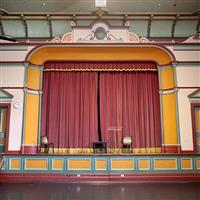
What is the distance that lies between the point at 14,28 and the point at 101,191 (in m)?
6.35

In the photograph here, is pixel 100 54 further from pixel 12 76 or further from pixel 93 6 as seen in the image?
pixel 12 76

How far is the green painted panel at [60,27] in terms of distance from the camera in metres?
9.43

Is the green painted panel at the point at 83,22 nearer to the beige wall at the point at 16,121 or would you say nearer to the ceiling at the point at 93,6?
the ceiling at the point at 93,6

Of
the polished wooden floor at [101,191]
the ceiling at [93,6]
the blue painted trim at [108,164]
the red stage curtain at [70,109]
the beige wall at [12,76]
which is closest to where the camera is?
the polished wooden floor at [101,191]

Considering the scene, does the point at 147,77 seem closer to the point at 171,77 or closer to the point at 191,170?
the point at 171,77

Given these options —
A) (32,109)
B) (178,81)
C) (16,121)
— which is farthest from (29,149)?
(178,81)

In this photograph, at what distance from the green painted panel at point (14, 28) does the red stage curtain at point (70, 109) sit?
1.77m

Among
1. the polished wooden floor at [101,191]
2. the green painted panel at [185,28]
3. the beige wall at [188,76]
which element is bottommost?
the polished wooden floor at [101,191]

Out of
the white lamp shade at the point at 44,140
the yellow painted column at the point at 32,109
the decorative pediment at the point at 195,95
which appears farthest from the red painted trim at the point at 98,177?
the decorative pediment at the point at 195,95

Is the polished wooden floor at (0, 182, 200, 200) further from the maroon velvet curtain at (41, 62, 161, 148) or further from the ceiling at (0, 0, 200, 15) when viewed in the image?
the ceiling at (0, 0, 200, 15)

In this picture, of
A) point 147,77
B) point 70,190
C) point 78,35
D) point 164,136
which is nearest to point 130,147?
point 164,136

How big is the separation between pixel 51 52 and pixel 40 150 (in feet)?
10.5

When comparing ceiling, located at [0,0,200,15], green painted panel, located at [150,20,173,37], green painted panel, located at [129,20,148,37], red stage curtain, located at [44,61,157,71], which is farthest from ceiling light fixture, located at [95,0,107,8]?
green painted panel, located at [150,20,173,37]

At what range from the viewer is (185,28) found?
9516mm
